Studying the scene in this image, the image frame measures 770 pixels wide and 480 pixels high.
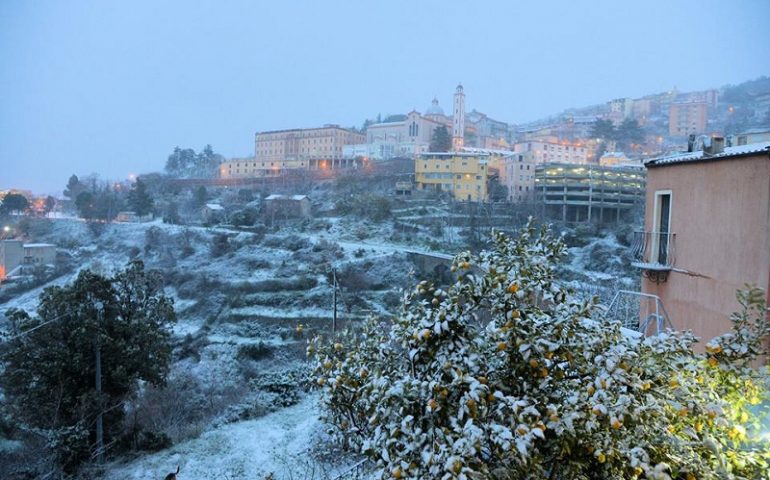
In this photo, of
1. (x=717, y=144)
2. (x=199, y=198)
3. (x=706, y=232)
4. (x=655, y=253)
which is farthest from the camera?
(x=199, y=198)

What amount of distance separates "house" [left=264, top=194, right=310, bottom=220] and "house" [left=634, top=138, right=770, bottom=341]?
33.0 meters

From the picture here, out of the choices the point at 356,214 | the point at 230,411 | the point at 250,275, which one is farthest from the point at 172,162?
the point at 230,411

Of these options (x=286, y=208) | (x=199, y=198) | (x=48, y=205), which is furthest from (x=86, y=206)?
(x=286, y=208)

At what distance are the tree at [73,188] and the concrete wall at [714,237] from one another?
59.7 metres

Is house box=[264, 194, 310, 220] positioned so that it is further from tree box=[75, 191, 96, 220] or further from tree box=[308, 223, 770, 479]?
tree box=[308, 223, 770, 479]

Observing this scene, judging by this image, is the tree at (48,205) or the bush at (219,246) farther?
the tree at (48,205)

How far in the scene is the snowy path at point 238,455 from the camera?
8.61m

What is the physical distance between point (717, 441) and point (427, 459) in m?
1.72

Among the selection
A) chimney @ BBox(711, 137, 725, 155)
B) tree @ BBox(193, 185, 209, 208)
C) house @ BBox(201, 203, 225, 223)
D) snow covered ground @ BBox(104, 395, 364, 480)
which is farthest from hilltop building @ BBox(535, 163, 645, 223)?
tree @ BBox(193, 185, 209, 208)

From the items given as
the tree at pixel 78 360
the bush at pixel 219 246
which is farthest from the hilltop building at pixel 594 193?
the tree at pixel 78 360

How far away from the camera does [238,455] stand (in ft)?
30.7

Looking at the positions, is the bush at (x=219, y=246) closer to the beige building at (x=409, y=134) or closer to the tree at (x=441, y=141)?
the tree at (x=441, y=141)

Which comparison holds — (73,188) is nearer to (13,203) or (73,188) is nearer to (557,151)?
(13,203)

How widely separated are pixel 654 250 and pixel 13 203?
48853 mm
